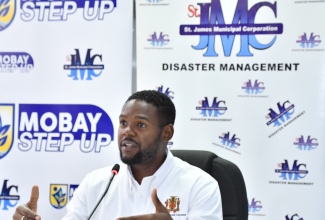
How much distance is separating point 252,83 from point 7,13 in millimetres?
2172

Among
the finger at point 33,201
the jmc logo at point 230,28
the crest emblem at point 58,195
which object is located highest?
the jmc logo at point 230,28

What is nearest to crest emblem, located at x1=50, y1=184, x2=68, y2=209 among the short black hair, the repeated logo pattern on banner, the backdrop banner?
the backdrop banner

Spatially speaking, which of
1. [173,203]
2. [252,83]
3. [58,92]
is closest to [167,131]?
[173,203]

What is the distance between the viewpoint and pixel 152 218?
183cm

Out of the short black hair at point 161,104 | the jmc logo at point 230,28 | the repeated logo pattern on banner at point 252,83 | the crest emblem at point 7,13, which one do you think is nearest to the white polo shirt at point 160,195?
the short black hair at point 161,104

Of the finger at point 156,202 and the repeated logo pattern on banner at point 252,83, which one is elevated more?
the repeated logo pattern on banner at point 252,83

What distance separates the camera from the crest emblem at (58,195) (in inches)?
162

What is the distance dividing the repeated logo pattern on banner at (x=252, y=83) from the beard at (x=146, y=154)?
1.57m

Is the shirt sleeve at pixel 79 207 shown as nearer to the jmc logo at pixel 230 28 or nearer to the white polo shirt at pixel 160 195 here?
the white polo shirt at pixel 160 195

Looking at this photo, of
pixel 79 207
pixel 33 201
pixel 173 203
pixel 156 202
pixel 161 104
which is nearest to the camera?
→ pixel 156 202

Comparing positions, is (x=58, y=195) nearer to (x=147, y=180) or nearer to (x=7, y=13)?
(x=7, y=13)

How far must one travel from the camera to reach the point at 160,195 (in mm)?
2248

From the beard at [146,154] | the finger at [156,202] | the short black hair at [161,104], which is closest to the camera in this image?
the finger at [156,202]

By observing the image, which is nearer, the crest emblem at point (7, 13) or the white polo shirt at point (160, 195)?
the white polo shirt at point (160, 195)
